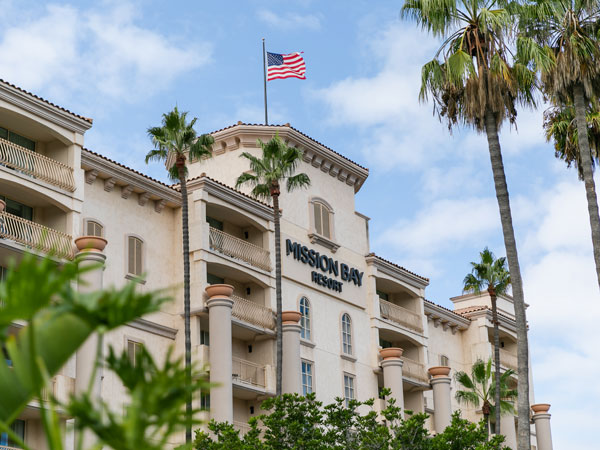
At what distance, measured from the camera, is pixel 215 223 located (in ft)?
145

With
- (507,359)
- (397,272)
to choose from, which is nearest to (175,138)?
(397,272)

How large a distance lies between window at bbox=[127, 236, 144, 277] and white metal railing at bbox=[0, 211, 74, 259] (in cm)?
421

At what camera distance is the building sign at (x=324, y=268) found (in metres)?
46.0

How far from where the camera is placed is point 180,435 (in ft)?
125

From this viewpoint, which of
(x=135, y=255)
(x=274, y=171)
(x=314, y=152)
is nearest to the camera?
(x=135, y=255)

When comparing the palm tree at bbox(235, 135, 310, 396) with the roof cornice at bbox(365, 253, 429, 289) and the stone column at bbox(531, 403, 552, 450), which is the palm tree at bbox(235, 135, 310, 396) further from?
the stone column at bbox(531, 403, 552, 450)

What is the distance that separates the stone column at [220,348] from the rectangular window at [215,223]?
4561 mm

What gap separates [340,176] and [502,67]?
18.2 meters

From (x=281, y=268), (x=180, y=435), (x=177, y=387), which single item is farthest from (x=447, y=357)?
(x=177, y=387)

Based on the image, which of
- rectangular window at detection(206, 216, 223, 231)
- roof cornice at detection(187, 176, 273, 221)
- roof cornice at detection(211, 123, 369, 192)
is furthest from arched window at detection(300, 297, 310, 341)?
roof cornice at detection(211, 123, 369, 192)

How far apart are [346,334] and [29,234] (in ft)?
59.5

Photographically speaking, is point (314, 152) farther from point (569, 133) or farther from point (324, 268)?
point (569, 133)

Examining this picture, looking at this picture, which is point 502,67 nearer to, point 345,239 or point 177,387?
point 345,239

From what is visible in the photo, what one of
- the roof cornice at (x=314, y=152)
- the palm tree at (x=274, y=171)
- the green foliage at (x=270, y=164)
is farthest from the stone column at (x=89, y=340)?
the roof cornice at (x=314, y=152)
